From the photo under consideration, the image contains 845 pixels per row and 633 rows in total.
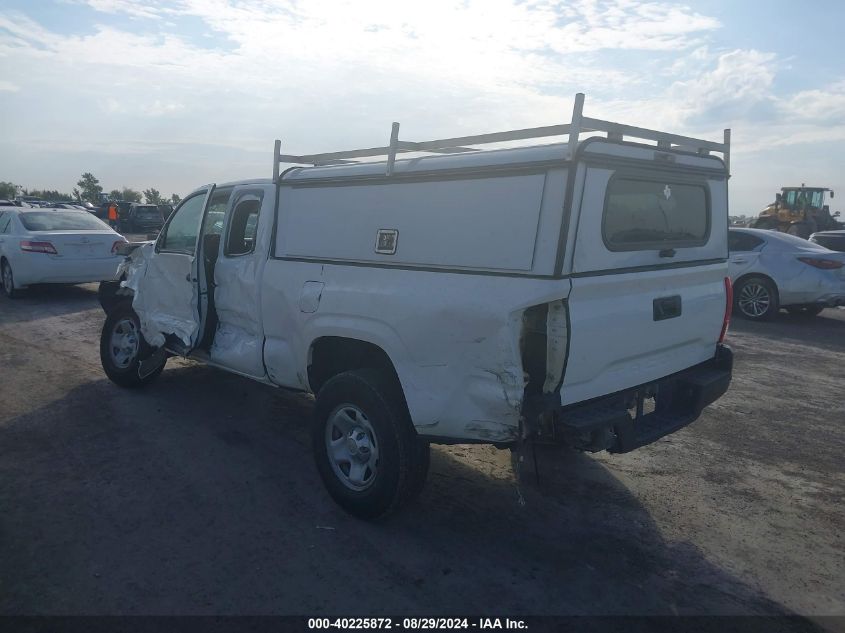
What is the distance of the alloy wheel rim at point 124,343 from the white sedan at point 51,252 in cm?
491

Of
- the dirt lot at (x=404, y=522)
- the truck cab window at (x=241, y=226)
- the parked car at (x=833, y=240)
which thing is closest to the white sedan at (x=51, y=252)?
the dirt lot at (x=404, y=522)

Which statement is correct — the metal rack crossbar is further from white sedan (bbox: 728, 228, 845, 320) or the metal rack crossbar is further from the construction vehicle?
the construction vehicle

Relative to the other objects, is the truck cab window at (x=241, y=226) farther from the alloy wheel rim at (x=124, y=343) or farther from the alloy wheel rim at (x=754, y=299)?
the alloy wheel rim at (x=754, y=299)

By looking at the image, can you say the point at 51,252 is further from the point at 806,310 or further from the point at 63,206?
the point at 63,206

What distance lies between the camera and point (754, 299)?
10.8 m

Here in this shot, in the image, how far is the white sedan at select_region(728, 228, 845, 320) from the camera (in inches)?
406

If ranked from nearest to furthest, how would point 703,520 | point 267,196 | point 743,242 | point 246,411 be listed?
point 703,520, point 267,196, point 246,411, point 743,242

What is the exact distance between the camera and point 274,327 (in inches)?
188

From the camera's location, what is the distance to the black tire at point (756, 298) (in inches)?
417

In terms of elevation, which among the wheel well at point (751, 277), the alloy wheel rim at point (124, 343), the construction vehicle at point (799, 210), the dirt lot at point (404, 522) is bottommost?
the dirt lot at point (404, 522)

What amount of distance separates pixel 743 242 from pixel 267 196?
9034mm

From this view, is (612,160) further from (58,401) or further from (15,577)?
(58,401)

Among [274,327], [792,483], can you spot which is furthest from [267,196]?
[792,483]

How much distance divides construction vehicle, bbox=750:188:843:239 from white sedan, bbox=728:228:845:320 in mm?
17999
